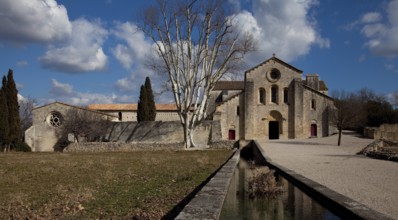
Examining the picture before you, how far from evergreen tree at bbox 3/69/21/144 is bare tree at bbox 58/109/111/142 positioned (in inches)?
215

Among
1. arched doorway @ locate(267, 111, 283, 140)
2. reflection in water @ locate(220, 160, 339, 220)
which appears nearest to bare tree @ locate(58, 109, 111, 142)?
arched doorway @ locate(267, 111, 283, 140)

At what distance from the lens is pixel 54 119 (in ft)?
142

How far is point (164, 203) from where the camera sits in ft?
22.0

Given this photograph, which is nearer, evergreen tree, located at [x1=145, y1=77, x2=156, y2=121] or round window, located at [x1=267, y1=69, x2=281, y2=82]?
round window, located at [x1=267, y1=69, x2=281, y2=82]

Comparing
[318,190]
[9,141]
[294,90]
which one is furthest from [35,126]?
[318,190]

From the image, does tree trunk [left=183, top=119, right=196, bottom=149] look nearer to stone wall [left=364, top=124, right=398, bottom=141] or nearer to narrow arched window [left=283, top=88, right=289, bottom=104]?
narrow arched window [left=283, top=88, right=289, bottom=104]

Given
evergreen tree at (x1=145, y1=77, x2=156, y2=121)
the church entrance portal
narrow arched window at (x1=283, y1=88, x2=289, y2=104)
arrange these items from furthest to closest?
evergreen tree at (x1=145, y1=77, x2=156, y2=121)
the church entrance portal
narrow arched window at (x1=283, y1=88, x2=289, y2=104)

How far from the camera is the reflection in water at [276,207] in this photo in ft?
20.3

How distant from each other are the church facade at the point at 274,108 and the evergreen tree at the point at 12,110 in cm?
2178

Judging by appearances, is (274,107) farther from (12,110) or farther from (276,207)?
(276,207)

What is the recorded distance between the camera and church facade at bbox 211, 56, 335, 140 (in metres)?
42.0

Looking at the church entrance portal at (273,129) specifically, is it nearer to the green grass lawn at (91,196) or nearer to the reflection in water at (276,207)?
the green grass lawn at (91,196)

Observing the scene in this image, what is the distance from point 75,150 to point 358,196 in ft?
97.6

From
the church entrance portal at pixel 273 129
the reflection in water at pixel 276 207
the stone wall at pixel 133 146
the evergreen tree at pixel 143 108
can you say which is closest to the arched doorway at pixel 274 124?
the church entrance portal at pixel 273 129
